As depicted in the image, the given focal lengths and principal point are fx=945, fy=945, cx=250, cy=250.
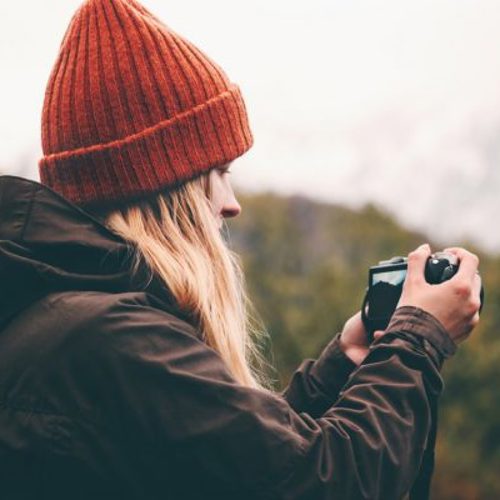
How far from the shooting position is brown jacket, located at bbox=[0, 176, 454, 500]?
168 cm

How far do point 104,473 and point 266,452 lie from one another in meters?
0.29

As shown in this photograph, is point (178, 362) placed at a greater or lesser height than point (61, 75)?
lesser

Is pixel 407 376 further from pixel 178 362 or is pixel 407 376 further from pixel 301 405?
pixel 301 405

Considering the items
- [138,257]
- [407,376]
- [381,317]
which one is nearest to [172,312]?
[138,257]

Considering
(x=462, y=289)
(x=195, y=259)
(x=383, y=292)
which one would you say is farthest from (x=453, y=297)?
(x=195, y=259)

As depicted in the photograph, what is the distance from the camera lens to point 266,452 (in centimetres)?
169

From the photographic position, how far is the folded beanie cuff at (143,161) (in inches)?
85.5

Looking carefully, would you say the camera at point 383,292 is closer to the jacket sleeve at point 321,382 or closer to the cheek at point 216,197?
the jacket sleeve at point 321,382

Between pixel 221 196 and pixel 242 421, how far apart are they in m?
0.69

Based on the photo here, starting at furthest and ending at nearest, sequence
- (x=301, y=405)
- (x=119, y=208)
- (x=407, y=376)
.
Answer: (x=301, y=405), (x=119, y=208), (x=407, y=376)

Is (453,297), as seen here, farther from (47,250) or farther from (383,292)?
(47,250)

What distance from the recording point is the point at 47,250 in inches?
71.5

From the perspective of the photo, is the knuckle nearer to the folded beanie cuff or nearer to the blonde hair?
the blonde hair

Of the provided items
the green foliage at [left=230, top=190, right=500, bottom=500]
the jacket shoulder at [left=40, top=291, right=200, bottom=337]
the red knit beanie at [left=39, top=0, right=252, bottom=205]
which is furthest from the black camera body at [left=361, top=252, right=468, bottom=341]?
the green foliage at [left=230, top=190, right=500, bottom=500]
